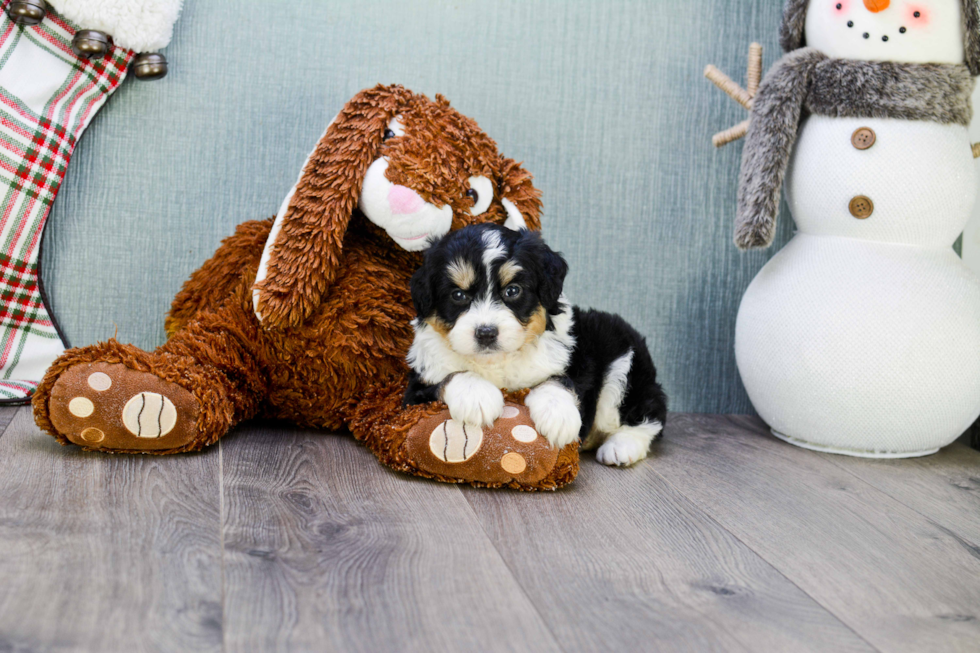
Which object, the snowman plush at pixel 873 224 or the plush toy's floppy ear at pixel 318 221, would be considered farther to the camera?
the snowman plush at pixel 873 224

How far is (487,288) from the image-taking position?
5.38 feet

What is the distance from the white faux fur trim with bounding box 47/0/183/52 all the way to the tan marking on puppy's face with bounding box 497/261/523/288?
1189 mm

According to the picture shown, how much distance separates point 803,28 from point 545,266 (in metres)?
1.12

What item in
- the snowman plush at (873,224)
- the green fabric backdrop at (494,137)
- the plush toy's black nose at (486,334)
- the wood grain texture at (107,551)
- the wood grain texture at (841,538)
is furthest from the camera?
the green fabric backdrop at (494,137)

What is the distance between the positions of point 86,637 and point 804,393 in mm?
1697

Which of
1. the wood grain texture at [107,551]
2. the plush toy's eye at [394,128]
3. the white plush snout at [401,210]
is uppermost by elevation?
the plush toy's eye at [394,128]

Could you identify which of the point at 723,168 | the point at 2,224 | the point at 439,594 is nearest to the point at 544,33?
the point at 723,168

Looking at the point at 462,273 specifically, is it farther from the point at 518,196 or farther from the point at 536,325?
the point at 518,196

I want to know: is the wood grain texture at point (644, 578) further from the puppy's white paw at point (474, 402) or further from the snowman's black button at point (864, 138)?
the snowman's black button at point (864, 138)

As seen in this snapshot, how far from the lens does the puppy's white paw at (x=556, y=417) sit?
65.1 inches

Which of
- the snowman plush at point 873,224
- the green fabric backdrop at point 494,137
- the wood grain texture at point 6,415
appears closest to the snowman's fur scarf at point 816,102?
the snowman plush at point 873,224

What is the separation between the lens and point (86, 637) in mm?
996

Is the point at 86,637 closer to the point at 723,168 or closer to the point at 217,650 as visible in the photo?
the point at 217,650

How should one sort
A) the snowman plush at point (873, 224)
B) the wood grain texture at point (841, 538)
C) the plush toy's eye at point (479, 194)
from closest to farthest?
the wood grain texture at point (841, 538)
the plush toy's eye at point (479, 194)
the snowman plush at point (873, 224)
